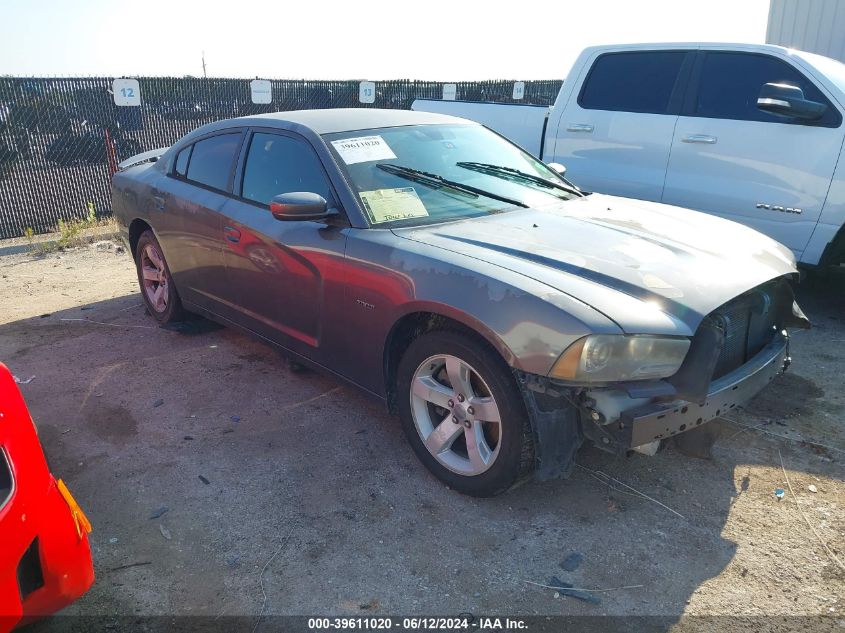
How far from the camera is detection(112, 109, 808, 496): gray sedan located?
266 centimetres

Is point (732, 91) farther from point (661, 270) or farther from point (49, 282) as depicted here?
point (49, 282)

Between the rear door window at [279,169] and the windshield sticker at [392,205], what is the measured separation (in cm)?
24

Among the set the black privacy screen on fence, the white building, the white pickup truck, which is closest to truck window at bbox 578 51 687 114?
the white pickup truck

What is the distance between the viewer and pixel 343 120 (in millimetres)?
4055

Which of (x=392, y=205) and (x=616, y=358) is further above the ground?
(x=392, y=205)

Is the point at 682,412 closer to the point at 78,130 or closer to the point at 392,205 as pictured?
the point at 392,205

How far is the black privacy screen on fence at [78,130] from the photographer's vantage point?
8.70m

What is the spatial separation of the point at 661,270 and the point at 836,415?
1.75 meters

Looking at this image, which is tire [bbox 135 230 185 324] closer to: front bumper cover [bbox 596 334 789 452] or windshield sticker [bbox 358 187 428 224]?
windshield sticker [bbox 358 187 428 224]

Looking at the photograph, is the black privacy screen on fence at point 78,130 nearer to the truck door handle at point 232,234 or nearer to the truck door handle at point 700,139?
the truck door handle at point 232,234

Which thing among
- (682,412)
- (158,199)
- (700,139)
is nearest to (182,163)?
(158,199)

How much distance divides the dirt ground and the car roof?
1629mm

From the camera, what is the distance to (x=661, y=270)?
2.96m

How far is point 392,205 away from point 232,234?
47.1 inches
